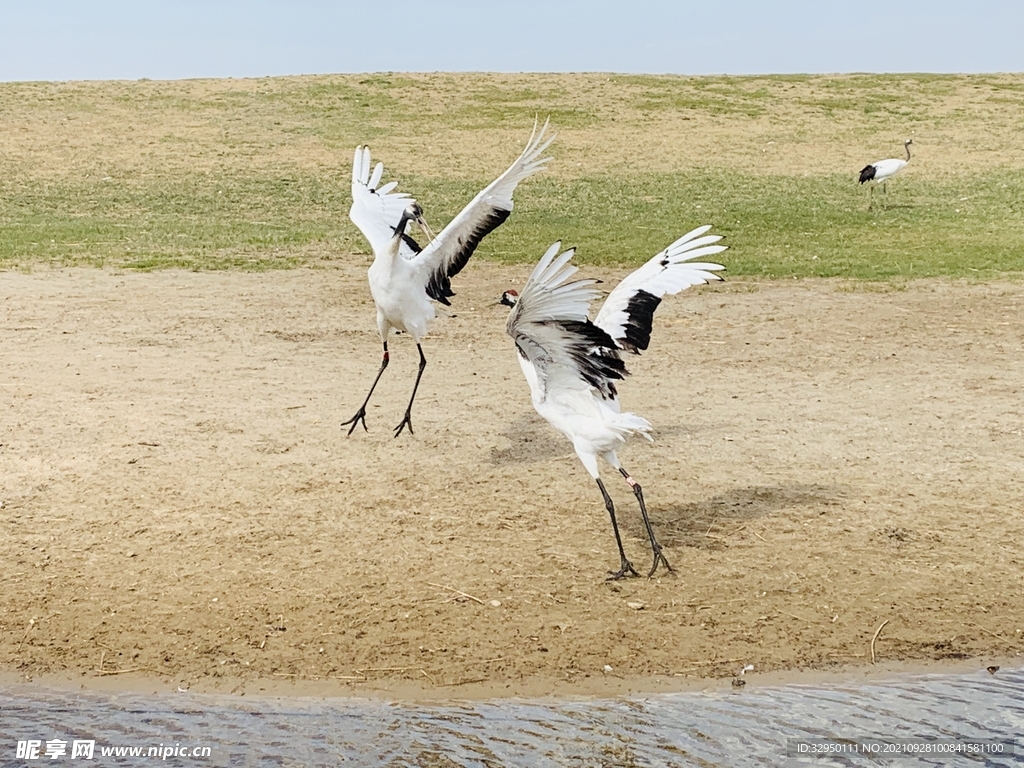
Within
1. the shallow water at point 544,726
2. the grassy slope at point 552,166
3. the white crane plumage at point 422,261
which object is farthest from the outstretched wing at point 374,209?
the grassy slope at point 552,166

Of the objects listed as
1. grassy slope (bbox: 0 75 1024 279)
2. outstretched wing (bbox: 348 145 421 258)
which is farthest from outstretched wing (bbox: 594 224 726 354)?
grassy slope (bbox: 0 75 1024 279)

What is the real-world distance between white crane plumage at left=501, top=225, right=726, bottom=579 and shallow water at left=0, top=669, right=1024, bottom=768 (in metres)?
1.18

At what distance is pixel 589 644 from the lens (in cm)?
Answer: 551

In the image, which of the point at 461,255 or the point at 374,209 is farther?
the point at 374,209

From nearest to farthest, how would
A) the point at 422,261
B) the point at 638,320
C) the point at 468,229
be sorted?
the point at 638,320
the point at 468,229
the point at 422,261

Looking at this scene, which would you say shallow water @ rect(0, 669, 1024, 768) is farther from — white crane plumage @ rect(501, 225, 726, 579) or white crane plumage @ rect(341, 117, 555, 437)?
white crane plumage @ rect(341, 117, 555, 437)

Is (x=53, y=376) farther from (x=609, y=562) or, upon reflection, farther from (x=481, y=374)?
(x=609, y=562)

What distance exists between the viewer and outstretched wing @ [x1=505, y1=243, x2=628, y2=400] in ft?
19.1

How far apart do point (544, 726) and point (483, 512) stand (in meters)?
2.11

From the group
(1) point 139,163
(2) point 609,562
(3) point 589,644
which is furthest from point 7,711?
(1) point 139,163

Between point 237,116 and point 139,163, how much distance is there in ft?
23.6

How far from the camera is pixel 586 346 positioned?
20.3 ft

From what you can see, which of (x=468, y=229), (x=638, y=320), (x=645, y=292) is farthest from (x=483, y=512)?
(x=468, y=229)

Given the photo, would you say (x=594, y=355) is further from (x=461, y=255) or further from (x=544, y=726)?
(x=461, y=255)
